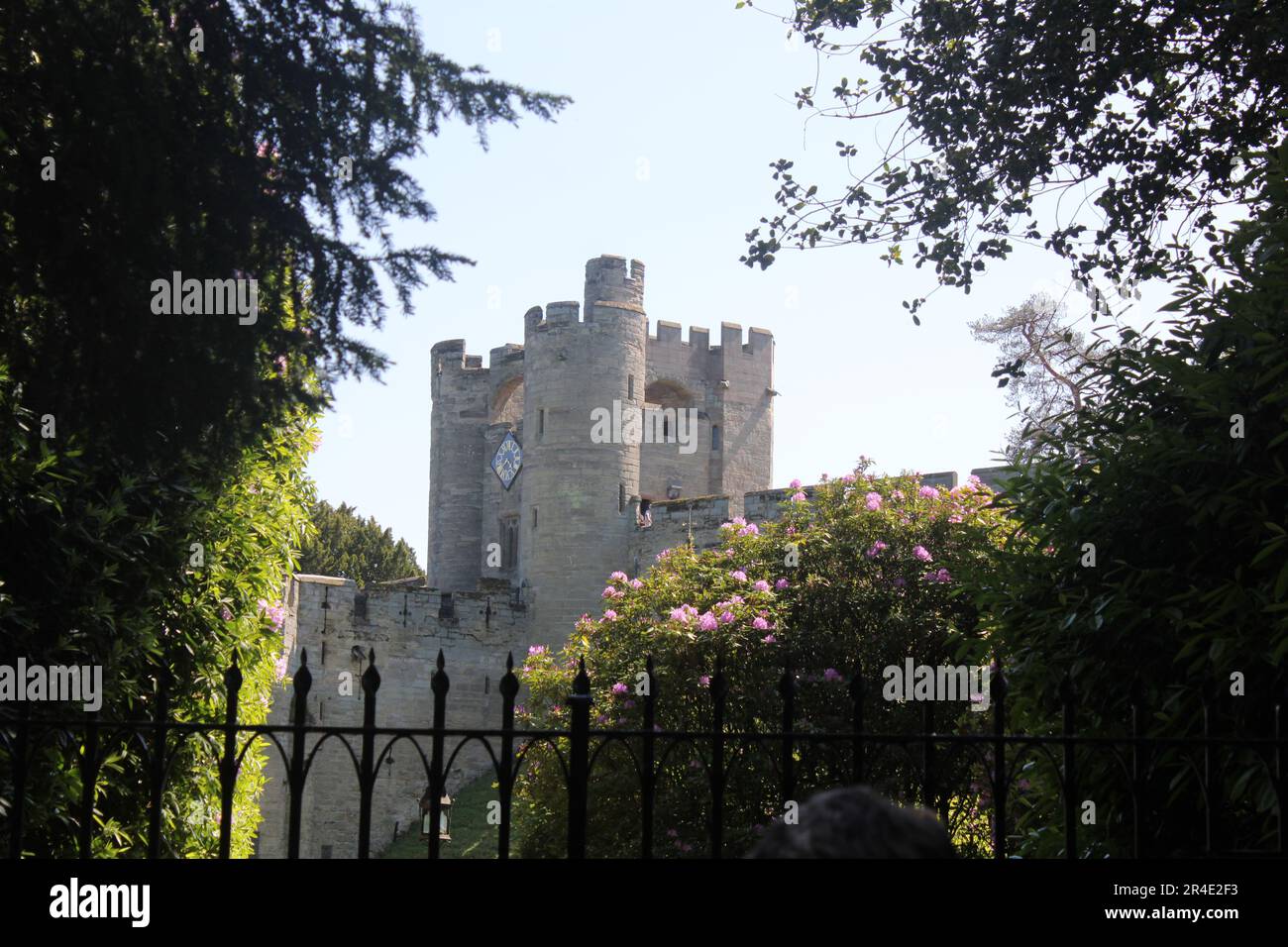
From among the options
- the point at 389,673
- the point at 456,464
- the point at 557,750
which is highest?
the point at 456,464

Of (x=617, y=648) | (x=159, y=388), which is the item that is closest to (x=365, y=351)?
(x=159, y=388)

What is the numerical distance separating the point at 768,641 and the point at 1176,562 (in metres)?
11.5

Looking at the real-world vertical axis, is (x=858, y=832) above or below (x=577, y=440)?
below

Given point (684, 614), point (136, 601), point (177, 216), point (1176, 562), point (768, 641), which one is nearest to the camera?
point (177, 216)

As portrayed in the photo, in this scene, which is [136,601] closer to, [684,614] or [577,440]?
[684,614]

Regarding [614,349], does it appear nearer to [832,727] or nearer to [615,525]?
[615,525]

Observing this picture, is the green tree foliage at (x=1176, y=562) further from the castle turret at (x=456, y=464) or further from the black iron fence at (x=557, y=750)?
the castle turret at (x=456, y=464)

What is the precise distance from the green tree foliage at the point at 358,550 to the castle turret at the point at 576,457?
59.7 ft

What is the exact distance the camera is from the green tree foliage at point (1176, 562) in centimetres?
555

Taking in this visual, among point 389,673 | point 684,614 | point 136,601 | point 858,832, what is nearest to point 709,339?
point 389,673

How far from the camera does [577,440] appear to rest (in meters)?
33.8

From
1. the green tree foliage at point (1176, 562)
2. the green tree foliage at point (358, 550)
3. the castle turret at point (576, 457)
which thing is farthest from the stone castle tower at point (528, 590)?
the green tree foliage at point (1176, 562)
